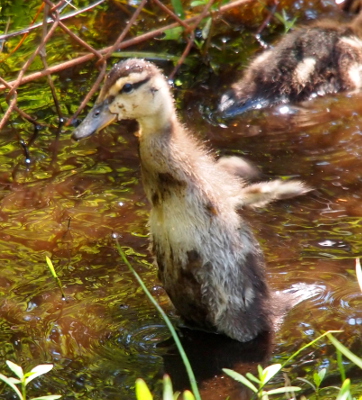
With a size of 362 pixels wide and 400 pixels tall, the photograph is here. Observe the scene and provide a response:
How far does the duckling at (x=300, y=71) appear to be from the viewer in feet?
19.2

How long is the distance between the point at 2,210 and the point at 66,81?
5.30ft

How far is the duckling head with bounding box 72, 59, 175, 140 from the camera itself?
11.8ft

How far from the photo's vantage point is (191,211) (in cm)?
369

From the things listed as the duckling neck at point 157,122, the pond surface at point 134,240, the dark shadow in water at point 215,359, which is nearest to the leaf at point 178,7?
the pond surface at point 134,240

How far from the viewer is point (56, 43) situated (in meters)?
6.48

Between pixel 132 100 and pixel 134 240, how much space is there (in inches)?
44.1

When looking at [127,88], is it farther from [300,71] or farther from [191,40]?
[300,71]

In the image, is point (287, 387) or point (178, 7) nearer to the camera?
point (287, 387)

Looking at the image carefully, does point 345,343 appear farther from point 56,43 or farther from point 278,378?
point 56,43

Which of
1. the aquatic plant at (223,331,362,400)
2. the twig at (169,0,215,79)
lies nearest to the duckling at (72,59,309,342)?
the aquatic plant at (223,331,362,400)

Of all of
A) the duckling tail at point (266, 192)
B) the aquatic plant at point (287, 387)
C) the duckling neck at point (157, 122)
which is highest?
the duckling neck at point (157, 122)

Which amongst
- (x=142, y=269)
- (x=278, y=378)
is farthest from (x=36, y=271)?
(x=278, y=378)

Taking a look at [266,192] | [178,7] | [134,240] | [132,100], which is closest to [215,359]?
[266,192]

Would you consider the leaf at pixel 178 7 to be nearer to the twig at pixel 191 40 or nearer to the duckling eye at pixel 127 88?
the twig at pixel 191 40
